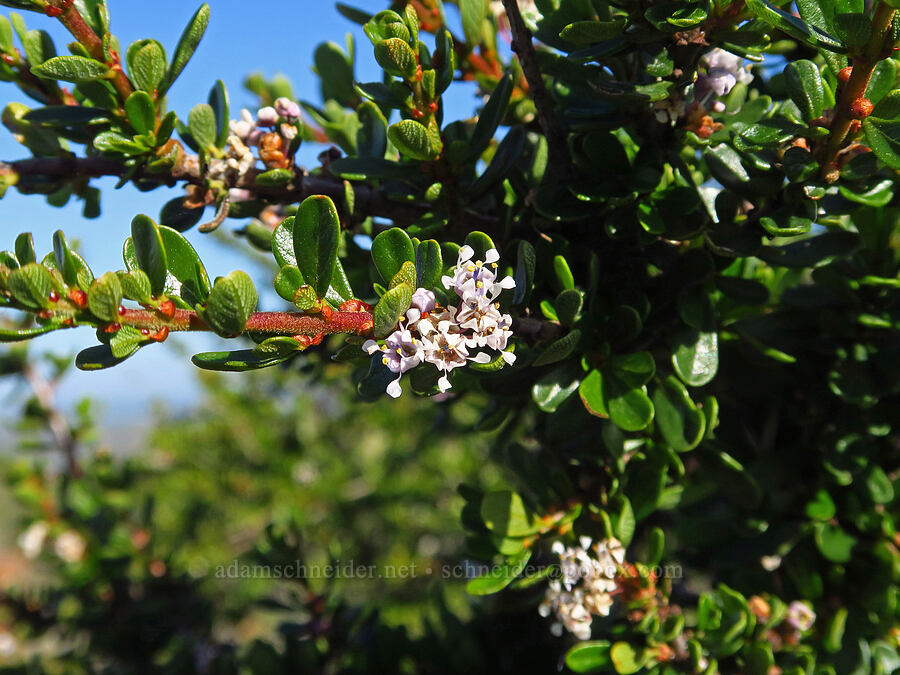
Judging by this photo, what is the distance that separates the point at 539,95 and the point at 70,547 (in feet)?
8.11

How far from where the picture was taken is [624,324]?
1104mm

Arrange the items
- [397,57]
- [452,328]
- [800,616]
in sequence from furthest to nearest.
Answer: [800,616], [397,57], [452,328]

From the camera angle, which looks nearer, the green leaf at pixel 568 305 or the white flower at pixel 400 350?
the white flower at pixel 400 350

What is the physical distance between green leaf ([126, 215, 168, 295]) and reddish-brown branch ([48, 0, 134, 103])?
1.42ft

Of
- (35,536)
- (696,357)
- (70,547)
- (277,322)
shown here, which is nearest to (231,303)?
(277,322)

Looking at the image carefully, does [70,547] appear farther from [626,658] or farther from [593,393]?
[593,393]

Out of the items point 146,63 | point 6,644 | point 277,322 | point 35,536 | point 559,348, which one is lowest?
point 6,644

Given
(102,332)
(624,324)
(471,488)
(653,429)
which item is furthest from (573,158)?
(102,332)

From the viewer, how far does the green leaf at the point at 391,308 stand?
73 centimetres

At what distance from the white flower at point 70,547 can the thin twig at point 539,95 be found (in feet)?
7.76

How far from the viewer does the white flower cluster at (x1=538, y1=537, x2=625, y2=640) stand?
3.78 ft

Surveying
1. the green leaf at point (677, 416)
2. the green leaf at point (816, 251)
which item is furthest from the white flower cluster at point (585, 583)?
the green leaf at point (816, 251)

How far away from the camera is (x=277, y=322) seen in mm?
777

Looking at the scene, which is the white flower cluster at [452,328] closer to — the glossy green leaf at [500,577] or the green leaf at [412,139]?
the green leaf at [412,139]
